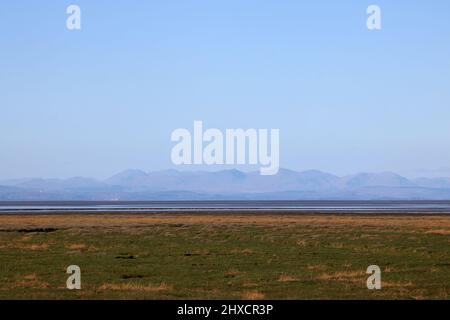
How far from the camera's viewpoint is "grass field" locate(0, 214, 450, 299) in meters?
24.0

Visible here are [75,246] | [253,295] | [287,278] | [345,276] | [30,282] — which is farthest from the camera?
[75,246]

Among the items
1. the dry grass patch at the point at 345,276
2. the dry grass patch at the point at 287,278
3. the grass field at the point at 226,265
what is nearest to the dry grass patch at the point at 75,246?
the grass field at the point at 226,265

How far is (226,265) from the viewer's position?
1255 inches

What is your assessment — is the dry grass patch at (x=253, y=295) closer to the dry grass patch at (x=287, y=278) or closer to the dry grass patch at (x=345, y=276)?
the dry grass patch at (x=287, y=278)

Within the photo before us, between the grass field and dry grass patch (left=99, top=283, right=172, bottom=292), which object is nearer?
the grass field

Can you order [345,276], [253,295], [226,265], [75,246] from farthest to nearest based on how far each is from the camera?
[75,246] < [226,265] < [345,276] < [253,295]

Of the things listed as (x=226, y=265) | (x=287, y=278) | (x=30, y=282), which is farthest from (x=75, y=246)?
(x=287, y=278)

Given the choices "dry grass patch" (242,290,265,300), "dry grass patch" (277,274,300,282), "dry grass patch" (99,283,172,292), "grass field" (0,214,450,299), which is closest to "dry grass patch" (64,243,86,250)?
"grass field" (0,214,450,299)

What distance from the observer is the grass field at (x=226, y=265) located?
946 inches

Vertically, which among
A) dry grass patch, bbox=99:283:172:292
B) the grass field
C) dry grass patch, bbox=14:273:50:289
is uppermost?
dry grass patch, bbox=14:273:50:289

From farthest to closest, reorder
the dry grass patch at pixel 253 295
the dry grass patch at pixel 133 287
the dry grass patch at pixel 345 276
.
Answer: the dry grass patch at pixel 345 276, the dry grass patch at pixel 133 287, the dry grass patch at pixel 253 295

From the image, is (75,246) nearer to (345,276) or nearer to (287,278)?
(287,278)

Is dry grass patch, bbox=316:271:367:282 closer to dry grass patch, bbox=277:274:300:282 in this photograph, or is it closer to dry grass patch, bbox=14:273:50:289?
dry grass patch, bbox=277:274:300:282
